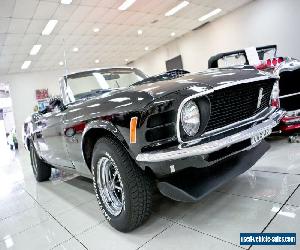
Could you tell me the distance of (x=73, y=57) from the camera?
44.1ft

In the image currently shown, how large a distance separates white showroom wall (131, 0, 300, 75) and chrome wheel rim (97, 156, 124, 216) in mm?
10647

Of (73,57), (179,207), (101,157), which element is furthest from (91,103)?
(73,57)

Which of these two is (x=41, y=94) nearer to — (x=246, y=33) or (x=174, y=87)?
(x=246, y=33)

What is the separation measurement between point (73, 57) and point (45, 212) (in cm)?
1210

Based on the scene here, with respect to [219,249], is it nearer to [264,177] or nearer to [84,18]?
[264,177]

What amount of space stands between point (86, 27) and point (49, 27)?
137 centimetres

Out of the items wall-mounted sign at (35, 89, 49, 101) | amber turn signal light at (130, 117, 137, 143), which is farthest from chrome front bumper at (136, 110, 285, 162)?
wall-mounted sign at (35, 89, 49, 101)

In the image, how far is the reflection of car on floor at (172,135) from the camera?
4.74 ft

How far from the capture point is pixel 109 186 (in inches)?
79.4

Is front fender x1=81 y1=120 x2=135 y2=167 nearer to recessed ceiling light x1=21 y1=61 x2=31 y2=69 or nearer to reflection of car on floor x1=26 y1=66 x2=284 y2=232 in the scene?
reflection of car on floor x1=26 y1=66 x2=284 y2=232

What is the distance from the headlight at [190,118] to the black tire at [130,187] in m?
0.43

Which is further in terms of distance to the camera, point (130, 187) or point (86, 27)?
point (86, 27)

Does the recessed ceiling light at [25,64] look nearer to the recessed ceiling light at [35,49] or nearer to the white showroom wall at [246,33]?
the recessed ceiling light at [35,49]

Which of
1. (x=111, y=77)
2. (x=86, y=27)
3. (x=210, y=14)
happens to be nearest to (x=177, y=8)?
(x=210, y=14)
